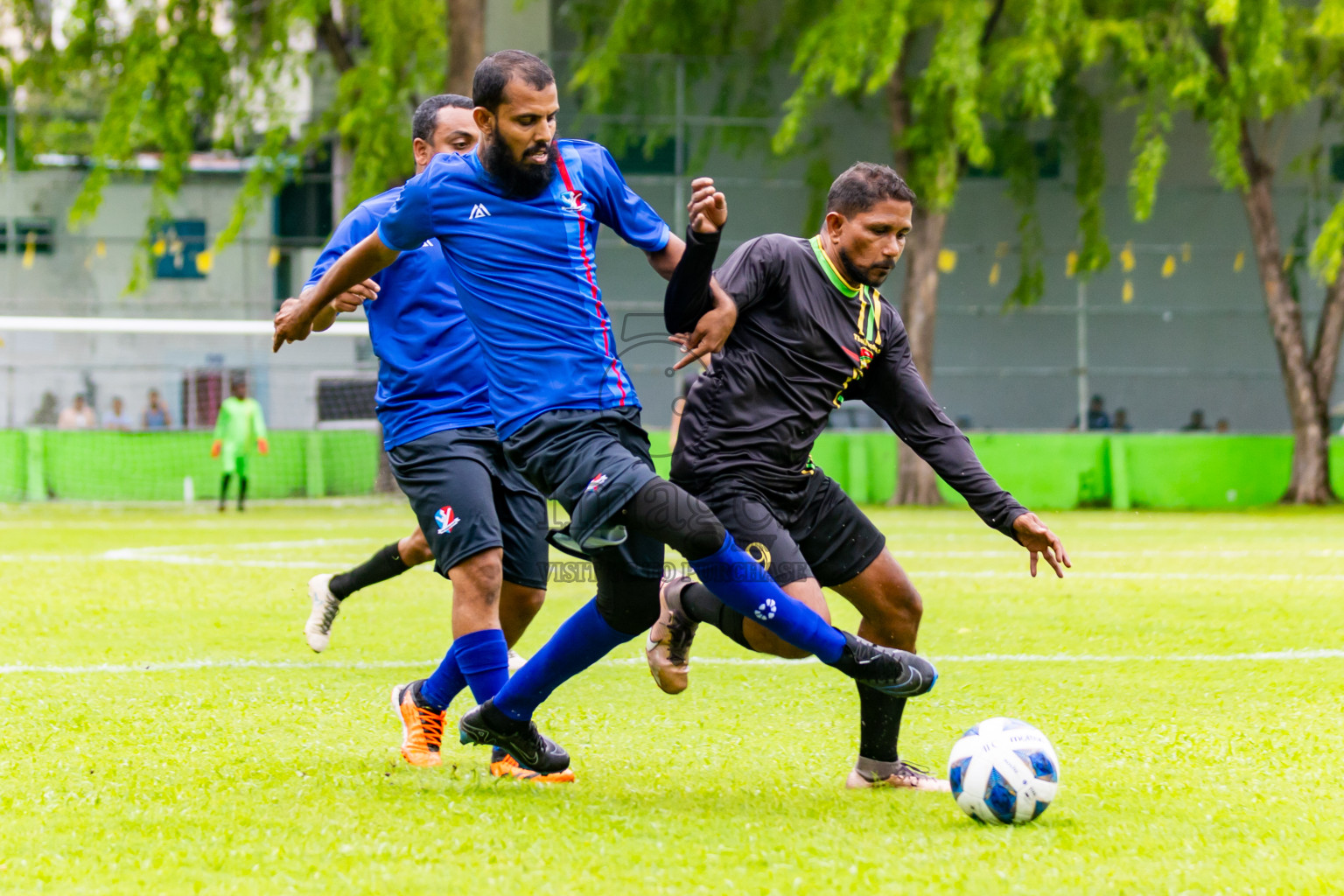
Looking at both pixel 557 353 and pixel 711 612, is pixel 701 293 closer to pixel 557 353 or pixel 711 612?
pixel 557 353

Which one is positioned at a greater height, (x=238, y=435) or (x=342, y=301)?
(x=342, y=301)

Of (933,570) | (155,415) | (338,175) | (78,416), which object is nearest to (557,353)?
(933,570)

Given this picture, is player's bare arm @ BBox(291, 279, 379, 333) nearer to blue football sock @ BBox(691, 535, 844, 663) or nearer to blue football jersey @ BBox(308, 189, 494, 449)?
blue football jersey @ BBox(308, 189, 494, 449)

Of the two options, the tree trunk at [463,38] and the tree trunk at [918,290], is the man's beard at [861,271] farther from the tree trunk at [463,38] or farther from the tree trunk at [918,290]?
the tree trunk at [918,290]

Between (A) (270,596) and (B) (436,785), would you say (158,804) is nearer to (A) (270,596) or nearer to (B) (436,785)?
(B) (436,785)

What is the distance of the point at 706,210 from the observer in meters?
3.86

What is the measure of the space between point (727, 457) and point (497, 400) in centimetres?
74

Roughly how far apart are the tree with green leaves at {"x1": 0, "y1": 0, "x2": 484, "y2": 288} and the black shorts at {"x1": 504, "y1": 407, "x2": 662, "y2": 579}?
15151mm

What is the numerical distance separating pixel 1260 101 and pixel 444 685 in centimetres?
1888

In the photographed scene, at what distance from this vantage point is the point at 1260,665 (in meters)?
6.68

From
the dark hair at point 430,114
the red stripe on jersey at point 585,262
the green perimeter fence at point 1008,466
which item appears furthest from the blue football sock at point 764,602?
the green perimeter fence at point 1008,466

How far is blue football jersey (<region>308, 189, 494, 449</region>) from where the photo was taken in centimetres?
504

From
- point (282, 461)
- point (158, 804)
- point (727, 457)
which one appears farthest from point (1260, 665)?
point (282, 461)

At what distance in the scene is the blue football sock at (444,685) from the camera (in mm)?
4715
